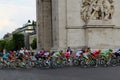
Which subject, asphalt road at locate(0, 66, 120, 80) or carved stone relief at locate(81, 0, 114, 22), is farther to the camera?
carved stone relief at locate(81, 0, 114, 22)

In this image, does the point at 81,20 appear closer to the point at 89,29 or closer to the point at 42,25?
the point at 89,29

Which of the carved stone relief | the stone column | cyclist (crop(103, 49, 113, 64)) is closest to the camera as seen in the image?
cyclist (crop(103, 49, 113, 64))

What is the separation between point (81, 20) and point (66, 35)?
5.00 ft

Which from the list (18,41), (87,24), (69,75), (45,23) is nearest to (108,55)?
(87,24)

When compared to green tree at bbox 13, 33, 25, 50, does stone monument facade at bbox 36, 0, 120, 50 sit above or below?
above

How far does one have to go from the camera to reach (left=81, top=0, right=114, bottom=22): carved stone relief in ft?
120

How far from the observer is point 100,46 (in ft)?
120

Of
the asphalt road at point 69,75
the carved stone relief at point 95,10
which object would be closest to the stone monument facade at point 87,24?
the carved stone relief at point 95,10

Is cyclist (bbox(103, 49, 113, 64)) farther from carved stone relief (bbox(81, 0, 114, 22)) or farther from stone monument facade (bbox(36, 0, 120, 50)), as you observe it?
carved stone relief (bbox(81, 0, 114, 22))

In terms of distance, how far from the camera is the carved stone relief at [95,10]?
3672 centimetres

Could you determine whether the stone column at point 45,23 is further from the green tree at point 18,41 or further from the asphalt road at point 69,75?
the green tree at point 18,41

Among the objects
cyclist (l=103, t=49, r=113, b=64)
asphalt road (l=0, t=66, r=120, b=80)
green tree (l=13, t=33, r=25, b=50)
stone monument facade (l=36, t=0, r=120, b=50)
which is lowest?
green tree (l=13, t=33, r=25, b=50)

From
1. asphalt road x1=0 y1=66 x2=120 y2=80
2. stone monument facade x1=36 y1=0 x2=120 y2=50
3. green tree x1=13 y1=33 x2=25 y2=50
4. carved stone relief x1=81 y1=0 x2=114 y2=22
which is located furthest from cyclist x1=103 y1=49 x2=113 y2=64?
green tree x1=13 y1=33 x2=25 y2=50

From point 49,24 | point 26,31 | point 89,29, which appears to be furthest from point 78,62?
point 26,31
